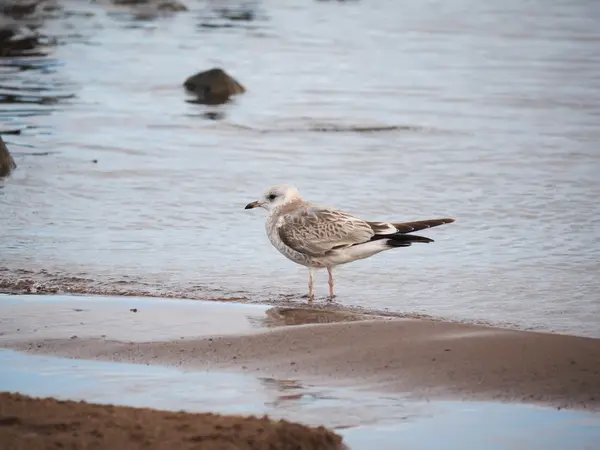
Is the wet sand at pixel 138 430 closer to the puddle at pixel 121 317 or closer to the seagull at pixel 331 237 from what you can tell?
the puddle at pixel 121 317

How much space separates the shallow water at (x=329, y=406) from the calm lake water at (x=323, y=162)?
2.26 metres

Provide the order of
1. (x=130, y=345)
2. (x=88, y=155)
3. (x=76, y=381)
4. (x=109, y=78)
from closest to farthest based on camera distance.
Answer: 1. (x=76, y=381)
2. (x=130, y=345)
3. (x=88, y=155)
4. (x=109, y=78)

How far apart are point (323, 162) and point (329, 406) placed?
8.03 m

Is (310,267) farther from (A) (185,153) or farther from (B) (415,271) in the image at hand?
(A) (185,153)

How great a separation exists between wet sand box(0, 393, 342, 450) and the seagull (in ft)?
11.5

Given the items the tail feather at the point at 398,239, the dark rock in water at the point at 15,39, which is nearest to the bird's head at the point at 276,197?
the tail feather at the point at 398,239

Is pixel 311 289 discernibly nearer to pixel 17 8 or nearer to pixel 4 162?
pixel 4 162

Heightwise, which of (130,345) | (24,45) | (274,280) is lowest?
(24,45)

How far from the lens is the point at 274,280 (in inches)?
350

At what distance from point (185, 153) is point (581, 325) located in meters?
7.11

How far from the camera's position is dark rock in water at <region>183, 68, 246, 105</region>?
1827 cm

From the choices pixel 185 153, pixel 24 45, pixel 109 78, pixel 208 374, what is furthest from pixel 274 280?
pixel 24 45

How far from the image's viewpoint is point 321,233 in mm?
8398

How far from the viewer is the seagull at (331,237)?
838 centimetres
